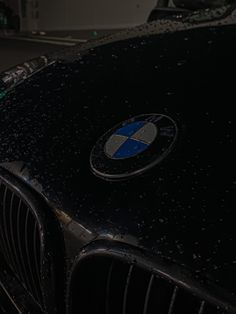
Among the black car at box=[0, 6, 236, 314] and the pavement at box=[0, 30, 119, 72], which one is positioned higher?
the black car at box=[0, 6, 236, 314]

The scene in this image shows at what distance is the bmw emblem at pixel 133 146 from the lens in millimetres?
938

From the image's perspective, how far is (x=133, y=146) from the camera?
98 cm

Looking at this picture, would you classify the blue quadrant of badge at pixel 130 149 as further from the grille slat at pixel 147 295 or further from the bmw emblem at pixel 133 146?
the grille slat at pixel 147 295

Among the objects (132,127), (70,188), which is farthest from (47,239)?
(132,127)

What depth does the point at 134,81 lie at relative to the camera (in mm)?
1185

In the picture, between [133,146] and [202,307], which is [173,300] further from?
[133,146]

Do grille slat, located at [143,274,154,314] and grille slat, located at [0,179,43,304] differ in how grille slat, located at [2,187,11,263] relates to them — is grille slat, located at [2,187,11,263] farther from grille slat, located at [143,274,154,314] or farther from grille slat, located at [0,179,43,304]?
grille slat, located at [143,274,154,314]

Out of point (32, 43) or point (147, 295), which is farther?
point (32, 43)

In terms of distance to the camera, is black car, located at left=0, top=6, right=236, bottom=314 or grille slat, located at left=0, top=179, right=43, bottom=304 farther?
grille slat, located at left=0, top=179, right=43, bottom=304

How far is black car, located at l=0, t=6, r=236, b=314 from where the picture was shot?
2.60ft

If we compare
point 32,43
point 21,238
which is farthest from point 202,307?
point 32,43

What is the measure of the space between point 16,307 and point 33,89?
1.73 feet

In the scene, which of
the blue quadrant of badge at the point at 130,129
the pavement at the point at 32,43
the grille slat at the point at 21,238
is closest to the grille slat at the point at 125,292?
the grille slat at the point at 21,238

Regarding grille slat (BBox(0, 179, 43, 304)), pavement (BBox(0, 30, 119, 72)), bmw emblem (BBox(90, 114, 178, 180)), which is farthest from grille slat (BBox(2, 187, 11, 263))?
pavement (BBox(0, 30, 119, 72))
